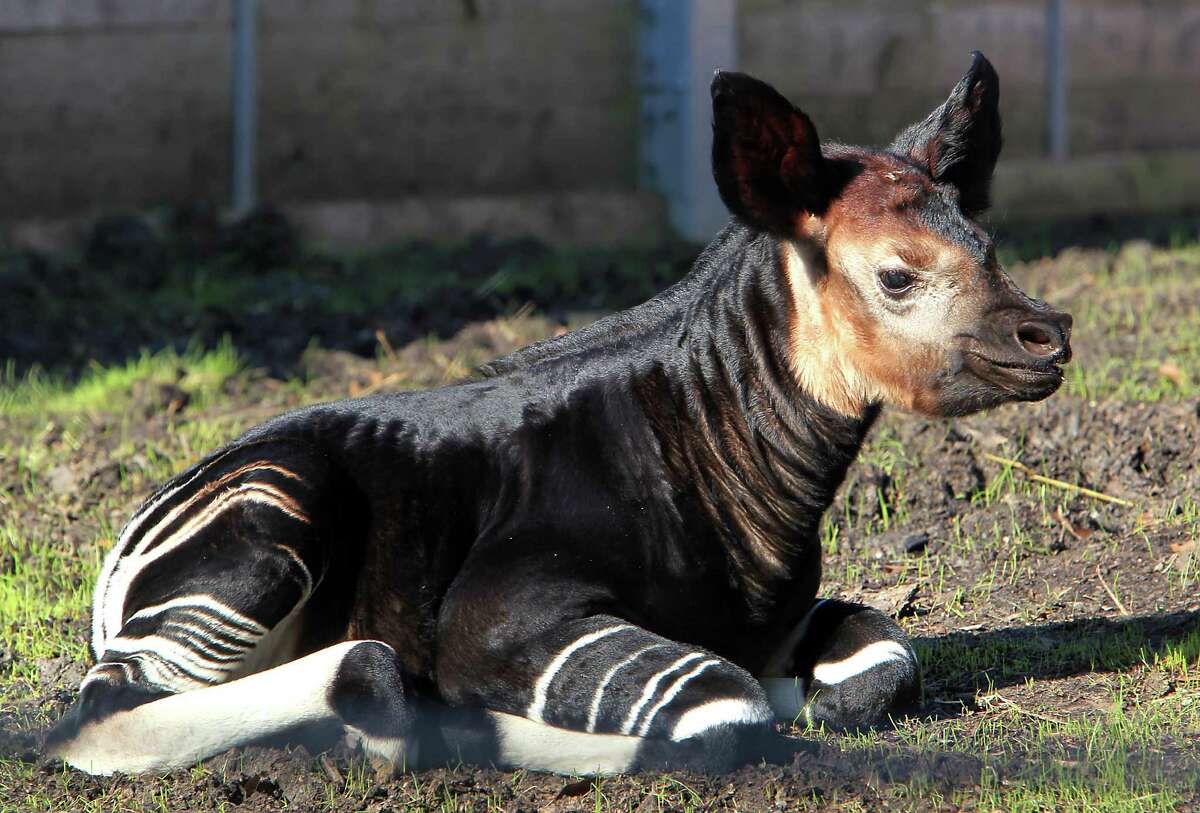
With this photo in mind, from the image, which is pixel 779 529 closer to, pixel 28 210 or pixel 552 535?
pixel 552 535

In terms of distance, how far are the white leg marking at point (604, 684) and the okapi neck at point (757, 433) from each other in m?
0.45

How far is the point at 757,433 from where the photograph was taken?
4367 millimetres

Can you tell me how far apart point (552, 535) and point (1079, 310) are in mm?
4950

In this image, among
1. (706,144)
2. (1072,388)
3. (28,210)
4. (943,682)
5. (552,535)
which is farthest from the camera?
(706,144)

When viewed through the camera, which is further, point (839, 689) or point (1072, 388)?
point (1072, 388)

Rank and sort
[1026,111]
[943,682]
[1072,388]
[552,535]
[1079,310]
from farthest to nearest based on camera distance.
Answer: [1026,111]
[1079,310]
[1072,388]
[943,682]
[552,535]

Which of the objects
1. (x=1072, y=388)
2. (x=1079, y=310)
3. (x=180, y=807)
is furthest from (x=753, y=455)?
(x=1079, y=310)

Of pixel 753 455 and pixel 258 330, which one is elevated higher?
pixel 753 455

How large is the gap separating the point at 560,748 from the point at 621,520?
598 millimetres

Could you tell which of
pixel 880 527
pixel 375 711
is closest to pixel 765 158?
pixel 375 711

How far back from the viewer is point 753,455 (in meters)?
4.38

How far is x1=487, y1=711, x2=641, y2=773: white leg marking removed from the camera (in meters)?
3.98

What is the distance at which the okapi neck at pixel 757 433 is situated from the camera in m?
4.31

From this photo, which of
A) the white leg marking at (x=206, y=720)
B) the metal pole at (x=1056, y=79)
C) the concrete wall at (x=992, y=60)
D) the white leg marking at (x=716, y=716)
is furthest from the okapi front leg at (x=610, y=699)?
the metal pole at (x=1056, y=79)
